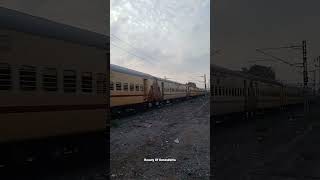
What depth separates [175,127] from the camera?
12.6 meters

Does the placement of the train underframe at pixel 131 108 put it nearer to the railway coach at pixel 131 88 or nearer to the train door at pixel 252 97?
the railway coach at pixel 131 88

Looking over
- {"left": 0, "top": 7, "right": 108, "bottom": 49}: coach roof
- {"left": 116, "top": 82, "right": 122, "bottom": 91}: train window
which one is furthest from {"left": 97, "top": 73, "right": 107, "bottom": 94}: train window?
{"left": 116, "top": 82, "right": 122, "bottom": 91}: train window

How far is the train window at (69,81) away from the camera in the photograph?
1046 cm

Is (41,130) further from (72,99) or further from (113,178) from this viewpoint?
(113,178)

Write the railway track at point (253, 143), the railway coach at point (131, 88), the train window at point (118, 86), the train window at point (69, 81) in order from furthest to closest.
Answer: the train window at point (118, 86) < the railway coach at point (131, 88) < the railway track at point (253, 143) < the train window at point (69, 81)

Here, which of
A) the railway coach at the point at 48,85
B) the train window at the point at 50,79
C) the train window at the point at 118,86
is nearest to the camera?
the railway coach at the point at 48,85

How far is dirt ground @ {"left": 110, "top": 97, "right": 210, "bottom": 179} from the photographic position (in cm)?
1009

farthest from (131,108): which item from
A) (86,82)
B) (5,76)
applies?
(5,76)

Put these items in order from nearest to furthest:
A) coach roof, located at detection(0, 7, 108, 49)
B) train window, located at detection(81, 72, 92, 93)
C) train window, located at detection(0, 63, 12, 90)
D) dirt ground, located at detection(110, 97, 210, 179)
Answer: train window, located at detection(0, 63, 12, 90) < coach roof, located at detection(0, 7, 108, 49) < dirt ground, located at detection(110, 97, 210, 179) < train window, located at detection(81, 72, 92, 93)

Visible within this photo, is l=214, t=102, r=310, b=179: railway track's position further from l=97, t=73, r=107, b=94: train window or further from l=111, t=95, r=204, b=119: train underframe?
l=97, t=73, r=107, b=94: train window

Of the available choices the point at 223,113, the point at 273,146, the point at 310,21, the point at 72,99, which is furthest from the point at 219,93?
the point at 72,99

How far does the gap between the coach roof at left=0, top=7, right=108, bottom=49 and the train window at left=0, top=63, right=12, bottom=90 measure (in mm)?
839

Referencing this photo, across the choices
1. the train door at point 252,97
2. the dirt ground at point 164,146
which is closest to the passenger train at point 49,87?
the dirt ground at point 164,146

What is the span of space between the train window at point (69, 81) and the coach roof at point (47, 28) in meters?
0.82
